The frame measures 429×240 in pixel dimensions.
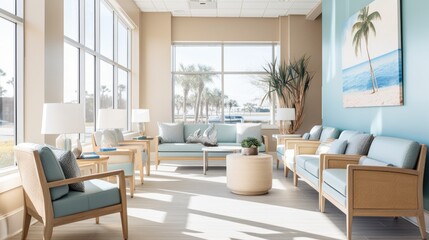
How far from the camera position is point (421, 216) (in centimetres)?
344

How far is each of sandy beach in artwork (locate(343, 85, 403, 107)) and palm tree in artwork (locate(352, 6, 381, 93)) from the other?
14 cm

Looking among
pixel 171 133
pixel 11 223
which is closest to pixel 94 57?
pixel 171 133

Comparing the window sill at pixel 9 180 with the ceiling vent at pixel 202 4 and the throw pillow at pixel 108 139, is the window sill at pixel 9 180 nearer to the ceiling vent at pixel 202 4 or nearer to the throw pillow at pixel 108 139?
the throw pillow at pixel 108 139

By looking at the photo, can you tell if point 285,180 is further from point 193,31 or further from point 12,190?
point 193,31

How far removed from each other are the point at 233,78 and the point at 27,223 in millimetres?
7259

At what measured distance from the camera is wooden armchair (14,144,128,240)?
9.49 feet

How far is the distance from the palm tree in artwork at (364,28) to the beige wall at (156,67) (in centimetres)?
519

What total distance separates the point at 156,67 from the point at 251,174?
17.2 ft

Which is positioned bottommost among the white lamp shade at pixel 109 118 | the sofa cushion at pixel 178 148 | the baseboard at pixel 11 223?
the baseboard at pixel 11 223

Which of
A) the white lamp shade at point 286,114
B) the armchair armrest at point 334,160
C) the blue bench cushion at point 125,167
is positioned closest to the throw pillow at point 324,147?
the armchair armrest at point 334,160

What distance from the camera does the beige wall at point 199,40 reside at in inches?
371

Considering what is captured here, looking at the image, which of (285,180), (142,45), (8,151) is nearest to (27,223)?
(8,151)

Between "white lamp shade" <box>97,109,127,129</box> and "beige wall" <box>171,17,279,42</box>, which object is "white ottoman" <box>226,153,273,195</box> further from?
"beige wall" <box>171,17,279,42</box>

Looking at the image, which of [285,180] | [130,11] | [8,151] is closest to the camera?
[8,151]
